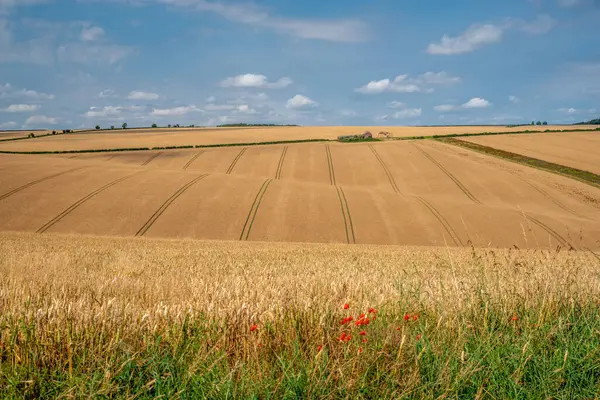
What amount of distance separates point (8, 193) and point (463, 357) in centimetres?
4463

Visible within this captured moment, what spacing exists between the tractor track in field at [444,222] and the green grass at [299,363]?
28534 mm

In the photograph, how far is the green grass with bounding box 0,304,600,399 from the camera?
378 centimetres

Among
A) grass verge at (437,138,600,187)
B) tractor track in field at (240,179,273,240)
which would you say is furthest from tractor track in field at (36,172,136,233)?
grass verge at (437,138,600,187)

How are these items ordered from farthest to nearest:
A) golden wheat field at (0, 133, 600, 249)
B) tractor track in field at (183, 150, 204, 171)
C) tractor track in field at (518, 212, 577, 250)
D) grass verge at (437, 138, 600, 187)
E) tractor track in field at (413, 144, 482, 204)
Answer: tractor track in field at (183, 150, 204, 171) < grass verge at (437, 138, 600, 187) < tractor track in field at (413, 144, 482, 204) < golden wheat field at (0, 133, 600, 249) < tractor track in field at (518, 212, 577, 250)

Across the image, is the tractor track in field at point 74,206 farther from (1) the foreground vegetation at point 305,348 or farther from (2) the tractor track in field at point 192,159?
(1) the foreground vegetation at point 305,348

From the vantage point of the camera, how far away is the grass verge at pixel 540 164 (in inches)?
2135

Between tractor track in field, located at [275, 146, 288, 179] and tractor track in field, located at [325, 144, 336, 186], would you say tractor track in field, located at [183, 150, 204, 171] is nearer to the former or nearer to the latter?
tractor track in field, located at [275, 146, 288, 179]

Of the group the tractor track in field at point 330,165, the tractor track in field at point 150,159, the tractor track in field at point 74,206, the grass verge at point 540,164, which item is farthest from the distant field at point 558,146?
the tractor track in field at point 74,206

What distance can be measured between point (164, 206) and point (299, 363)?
36.2 meters

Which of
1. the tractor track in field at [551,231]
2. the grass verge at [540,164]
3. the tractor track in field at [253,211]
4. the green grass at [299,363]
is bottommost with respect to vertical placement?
the tractor track in field at [551,231]

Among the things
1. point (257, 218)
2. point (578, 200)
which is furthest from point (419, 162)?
Answer: point (257, 218)

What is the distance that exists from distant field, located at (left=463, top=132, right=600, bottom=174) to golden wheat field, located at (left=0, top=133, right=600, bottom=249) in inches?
445

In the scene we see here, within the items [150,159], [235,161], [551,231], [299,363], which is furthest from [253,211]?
[299,363]

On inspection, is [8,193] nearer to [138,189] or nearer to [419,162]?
[138,189]
